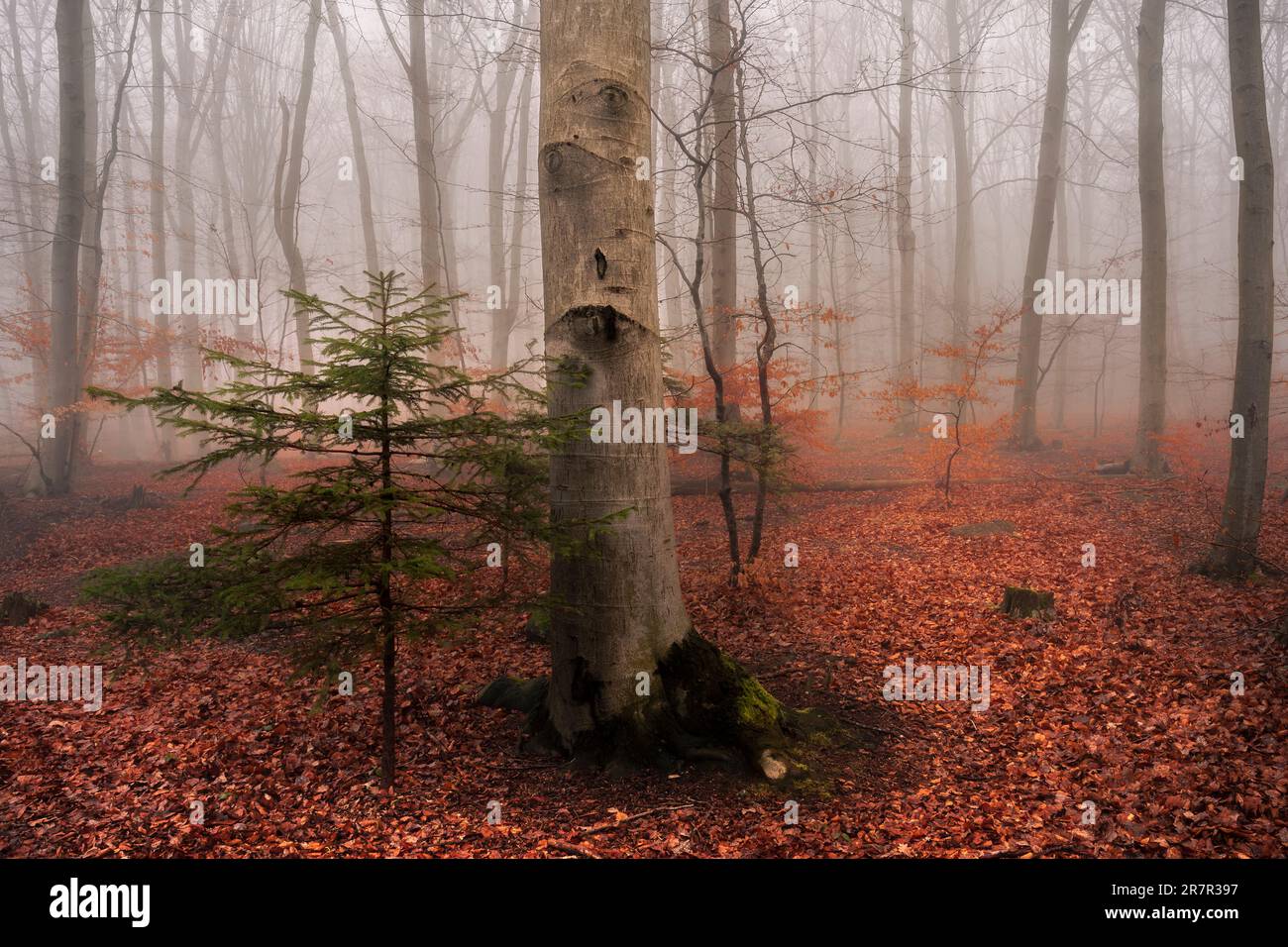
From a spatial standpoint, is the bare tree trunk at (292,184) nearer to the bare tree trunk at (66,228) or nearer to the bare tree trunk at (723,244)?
the bare tree trunk at (66,228)

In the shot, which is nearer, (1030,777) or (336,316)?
(336,316)

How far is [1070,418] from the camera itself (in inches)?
1086

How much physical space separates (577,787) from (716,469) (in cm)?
823

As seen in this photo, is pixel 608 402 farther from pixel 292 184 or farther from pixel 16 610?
pixel 292 184

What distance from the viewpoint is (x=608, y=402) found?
4.23 metres

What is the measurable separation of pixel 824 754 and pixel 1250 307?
21.1 ft

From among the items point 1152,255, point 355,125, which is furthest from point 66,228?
point 1152,255

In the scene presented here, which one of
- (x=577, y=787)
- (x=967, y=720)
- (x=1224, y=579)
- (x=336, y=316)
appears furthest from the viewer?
(x=1224, y=579)

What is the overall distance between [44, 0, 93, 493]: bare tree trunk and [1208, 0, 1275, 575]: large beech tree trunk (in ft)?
55.0

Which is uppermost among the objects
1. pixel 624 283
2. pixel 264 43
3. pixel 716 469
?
pixel 264 43

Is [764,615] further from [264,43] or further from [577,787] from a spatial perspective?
[264,43]

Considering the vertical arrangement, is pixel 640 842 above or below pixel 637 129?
below

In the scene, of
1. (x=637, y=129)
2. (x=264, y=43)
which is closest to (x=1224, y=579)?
(x=637, y=129)

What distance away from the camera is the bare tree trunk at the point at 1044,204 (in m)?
15.0
